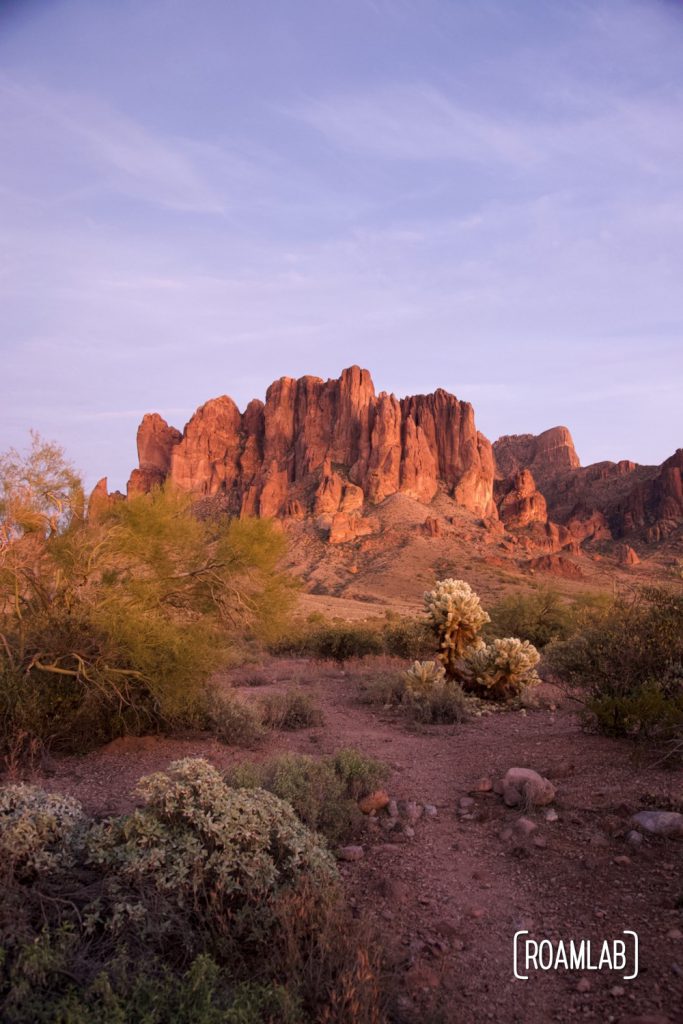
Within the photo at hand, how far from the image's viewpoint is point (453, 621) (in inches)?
487

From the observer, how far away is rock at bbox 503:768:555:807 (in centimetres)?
604

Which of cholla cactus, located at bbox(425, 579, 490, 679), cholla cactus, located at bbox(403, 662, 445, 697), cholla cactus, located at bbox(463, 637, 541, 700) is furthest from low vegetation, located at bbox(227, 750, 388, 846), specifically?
cholla cactus, located at bbox(425, 579, 490, 679)

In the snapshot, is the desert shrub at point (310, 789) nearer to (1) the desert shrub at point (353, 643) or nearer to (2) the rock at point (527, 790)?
(2) the rock at point (527, 790)

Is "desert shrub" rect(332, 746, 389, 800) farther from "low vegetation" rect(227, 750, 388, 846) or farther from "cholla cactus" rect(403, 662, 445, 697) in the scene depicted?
"cholla cactus" rect(403, 662, 445, 697)

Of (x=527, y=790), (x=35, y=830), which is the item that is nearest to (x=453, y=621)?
(x=527, y=790)

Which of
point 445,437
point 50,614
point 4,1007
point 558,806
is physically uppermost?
point 445,437

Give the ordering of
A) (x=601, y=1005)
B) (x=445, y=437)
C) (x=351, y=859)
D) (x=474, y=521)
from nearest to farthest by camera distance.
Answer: (x=601, y=1005) → (x=351, y=859) → (x=474, y=521) → (x=445, y=437)

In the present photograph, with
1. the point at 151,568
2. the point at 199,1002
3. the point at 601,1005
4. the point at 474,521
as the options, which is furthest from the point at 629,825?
the point at 474,521

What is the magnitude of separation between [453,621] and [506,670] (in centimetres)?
138

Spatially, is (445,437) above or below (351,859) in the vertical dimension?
above

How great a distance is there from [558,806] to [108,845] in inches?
163

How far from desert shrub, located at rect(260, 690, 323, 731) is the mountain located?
39.8 metres

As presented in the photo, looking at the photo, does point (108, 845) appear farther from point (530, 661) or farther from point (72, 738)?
point (530, 661)

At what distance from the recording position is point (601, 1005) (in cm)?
338
